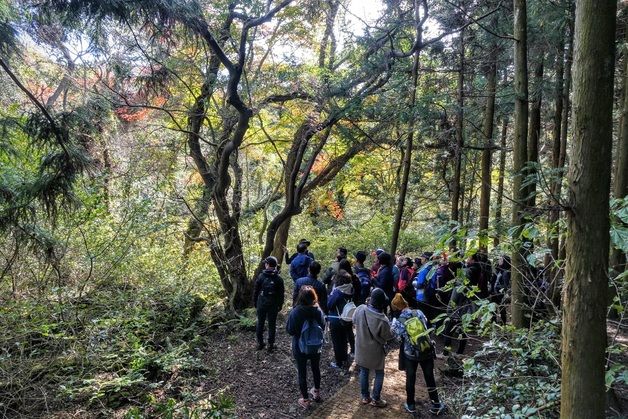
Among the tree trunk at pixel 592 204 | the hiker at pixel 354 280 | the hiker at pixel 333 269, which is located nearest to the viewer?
the tree trunk at pixel 592 204

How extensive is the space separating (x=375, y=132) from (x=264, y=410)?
689 cm

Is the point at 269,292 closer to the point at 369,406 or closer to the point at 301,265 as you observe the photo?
the point at 301,265

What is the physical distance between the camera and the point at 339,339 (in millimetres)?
6992

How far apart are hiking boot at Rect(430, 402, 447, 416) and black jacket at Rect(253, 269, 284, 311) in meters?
3.00

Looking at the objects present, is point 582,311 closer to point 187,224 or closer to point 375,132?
point 375,132

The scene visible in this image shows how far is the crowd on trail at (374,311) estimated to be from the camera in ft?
17.7

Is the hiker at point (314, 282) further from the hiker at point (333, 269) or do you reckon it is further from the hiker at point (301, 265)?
the hiker at point (301, 265)

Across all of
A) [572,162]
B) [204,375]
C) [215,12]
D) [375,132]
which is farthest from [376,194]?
[572,162]

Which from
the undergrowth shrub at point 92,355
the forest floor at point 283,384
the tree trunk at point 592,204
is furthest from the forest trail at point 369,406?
the tree trunk at point 592,204

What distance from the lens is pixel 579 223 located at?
6.66ft

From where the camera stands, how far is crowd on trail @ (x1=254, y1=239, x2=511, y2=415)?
17.7ft

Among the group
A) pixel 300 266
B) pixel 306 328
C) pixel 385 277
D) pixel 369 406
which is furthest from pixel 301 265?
pixel 369 406

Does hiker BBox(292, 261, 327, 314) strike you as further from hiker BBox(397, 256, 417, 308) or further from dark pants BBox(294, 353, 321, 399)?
hiker BBox(397, 256, 417, 308)

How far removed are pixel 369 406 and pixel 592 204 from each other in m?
4.74
